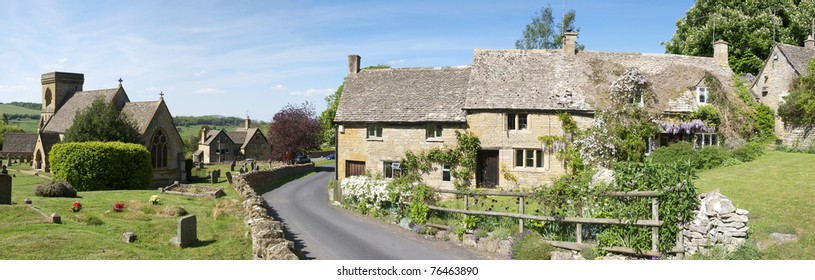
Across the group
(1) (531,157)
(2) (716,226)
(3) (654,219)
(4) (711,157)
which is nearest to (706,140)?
(4) (711,157)

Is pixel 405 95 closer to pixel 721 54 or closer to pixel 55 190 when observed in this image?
pixel 55 190

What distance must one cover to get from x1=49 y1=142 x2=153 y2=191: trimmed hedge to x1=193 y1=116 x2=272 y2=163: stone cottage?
55.0 metres

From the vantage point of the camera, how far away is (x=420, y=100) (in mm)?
32250

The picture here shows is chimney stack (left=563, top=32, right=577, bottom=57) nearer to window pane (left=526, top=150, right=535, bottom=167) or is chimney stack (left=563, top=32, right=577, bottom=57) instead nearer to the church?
window pane (left=526, top=150, right=535, bottom=167)

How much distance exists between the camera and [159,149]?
145 ft

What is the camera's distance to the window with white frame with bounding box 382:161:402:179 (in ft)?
Answer: 104

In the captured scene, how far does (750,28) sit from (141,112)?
54.3 m

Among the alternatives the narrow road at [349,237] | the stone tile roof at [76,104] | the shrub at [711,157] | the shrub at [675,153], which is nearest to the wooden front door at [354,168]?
the narrow road at [349,237]

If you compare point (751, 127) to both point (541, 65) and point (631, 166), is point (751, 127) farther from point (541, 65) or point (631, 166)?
point (631, 166)

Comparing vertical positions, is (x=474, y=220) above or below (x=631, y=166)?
below

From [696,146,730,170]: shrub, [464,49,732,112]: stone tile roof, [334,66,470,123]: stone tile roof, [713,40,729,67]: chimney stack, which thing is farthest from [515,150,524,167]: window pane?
[713,40,729,67]: chimney stack

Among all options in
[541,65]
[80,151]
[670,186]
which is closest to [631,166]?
[670,186]

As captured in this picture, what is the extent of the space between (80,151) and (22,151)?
4572 cm

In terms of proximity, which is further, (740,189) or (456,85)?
(456,85)
